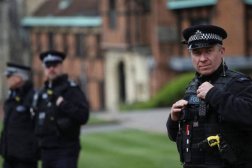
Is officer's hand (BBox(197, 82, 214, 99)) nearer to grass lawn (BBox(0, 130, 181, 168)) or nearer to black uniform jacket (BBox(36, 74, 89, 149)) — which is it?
black uniform jacket (BBox(36, 74, 89, 149))

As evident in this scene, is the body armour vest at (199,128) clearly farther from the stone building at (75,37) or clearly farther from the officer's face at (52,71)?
the stone building at (75,37)

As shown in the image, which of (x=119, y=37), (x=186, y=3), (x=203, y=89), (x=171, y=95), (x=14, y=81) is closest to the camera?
(x=203, y=89)

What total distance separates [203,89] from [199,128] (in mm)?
274

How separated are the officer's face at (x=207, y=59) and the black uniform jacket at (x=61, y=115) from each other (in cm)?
318

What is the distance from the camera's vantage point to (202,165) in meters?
4.88

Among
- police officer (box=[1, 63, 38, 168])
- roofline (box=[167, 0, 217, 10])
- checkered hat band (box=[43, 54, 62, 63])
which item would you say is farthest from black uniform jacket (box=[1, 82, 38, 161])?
roofline (box=[167, 0, 217, 10])

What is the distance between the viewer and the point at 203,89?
15.8 feet

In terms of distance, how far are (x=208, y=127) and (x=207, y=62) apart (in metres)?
0.45

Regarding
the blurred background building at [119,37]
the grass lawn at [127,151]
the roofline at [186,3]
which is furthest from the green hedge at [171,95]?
the grass lawn at [127,151]

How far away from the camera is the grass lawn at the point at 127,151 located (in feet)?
42.5

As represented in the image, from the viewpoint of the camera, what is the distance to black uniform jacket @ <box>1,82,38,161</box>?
342 inches

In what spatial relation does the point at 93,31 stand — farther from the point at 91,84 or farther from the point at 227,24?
the point at 227,24

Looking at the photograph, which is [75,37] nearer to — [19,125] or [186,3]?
[186,3]

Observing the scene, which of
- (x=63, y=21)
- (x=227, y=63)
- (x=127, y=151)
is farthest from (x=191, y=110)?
(x=63, y=21)
